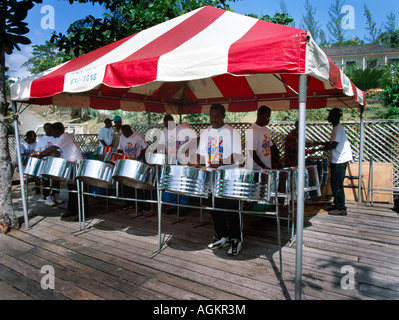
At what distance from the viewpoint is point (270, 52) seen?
1827 millimetres

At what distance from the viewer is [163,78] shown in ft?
7.41

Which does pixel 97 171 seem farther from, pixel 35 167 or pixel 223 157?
pixel 223 157

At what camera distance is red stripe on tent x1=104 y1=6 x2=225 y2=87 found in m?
2.35

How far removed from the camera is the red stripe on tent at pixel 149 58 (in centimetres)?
235

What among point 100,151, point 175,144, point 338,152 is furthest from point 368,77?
point 100,151

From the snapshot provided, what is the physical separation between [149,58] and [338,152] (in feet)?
9.23

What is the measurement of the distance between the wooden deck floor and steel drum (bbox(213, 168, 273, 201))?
0.66 m

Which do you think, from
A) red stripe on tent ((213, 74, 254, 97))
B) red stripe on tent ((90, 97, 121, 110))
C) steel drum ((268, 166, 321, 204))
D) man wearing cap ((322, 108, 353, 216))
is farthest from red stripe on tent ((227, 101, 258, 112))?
steel drum ((268, 166, 321, 204))

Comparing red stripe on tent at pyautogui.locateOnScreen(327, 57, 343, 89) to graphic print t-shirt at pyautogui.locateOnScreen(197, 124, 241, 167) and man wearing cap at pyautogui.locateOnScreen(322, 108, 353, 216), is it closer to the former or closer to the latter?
graphic print t-shirt at pyautogui.locateOnScreen(197, 124, 241, 167)

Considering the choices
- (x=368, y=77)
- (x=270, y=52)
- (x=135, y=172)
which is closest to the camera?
(x=270, y=52)
